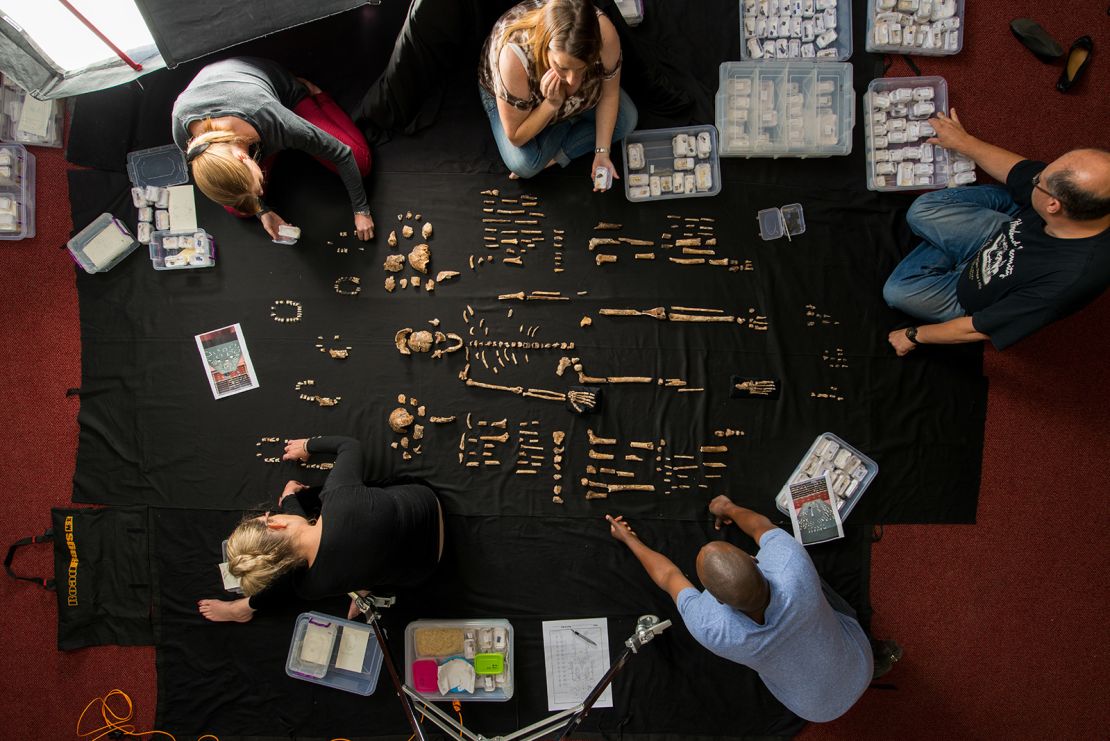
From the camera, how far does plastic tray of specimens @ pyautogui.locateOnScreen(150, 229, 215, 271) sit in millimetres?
3930

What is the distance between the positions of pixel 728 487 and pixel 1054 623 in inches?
87.9

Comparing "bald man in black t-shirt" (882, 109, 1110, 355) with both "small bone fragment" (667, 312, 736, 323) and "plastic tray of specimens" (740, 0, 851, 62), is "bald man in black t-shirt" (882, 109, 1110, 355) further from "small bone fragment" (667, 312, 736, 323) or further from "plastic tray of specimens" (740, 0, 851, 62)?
"small bone fragment" (667, 312, 736, 323)

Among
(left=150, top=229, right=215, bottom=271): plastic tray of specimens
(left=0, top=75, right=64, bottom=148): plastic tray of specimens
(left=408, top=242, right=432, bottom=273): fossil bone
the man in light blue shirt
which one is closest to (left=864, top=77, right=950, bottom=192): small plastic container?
the man in light blue shirt

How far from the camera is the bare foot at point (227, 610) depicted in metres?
3.81

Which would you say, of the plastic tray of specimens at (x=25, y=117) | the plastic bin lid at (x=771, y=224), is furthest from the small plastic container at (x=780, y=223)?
the plastic tray of specimens at (x=25, y=117)

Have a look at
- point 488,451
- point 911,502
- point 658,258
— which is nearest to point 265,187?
point 488,451

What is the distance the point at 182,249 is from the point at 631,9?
3.08 meters

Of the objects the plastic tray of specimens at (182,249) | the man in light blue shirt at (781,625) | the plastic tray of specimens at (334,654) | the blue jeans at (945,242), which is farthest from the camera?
the plastic tray of specimens at (182,249)

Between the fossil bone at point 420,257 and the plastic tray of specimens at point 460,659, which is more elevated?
the fossil bone at point 420,257

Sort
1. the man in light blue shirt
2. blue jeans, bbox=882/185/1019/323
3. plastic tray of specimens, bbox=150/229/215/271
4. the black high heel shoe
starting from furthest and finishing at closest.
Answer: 1. the black high heel shoe
2. plastic tray of specimens, bbox=150/229/215/271
3. blue jeans, bbox=882/185/1019/323
4. the man in light blue shirt

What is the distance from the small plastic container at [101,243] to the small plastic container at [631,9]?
3.29 metres

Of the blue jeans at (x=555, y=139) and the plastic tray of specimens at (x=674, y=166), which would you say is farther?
the plastic tray of specimens at (x=674, y=166)

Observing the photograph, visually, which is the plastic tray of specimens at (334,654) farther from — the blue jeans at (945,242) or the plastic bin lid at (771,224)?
the blue jeans at (945,242)

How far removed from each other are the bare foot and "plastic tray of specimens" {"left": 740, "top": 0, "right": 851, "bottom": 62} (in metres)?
4.46
